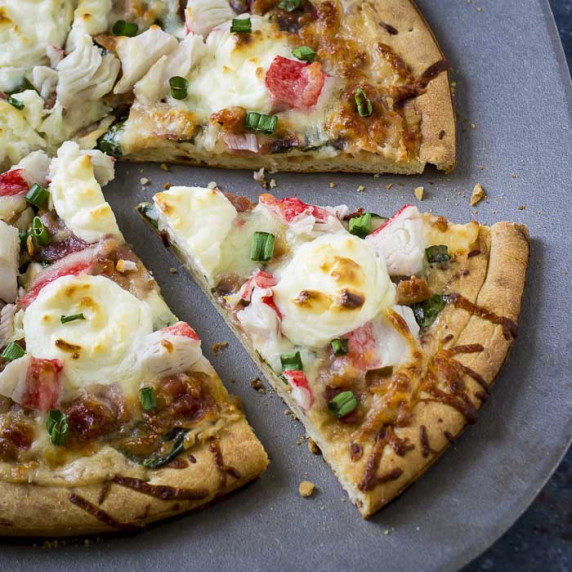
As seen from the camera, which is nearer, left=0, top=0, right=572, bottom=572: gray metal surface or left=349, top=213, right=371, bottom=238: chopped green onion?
left=0, top=0, right=572, bottom=572: gray metal surface

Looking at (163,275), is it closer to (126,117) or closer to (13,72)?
(126,117)

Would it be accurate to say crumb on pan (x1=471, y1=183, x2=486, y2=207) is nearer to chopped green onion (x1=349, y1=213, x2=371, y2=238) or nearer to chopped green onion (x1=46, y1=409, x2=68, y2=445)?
chopped green onion (x1=349, y1=213, x2=371, y2=238)

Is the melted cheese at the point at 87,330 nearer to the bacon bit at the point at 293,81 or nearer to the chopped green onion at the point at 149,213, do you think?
the chopped green onion at the point at 149,213

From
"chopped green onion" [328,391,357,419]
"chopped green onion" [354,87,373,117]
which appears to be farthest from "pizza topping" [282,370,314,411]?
"chopped green onion" [354,87,373,117]

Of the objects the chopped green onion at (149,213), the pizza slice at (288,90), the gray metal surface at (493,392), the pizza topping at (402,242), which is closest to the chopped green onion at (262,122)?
the pizza slice at (288,90)

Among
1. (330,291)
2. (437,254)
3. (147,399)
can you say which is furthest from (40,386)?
(437,254)

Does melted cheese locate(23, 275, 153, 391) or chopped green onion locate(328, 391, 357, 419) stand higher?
chopped green onion locate(328, 391, 357, 419)
